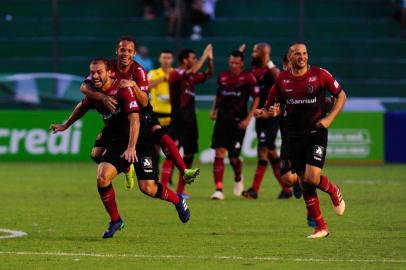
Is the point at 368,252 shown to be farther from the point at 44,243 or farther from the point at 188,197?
the point at 188,197

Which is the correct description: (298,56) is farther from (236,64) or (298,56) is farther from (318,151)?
(236,64)

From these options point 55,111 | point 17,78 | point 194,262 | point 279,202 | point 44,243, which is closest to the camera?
point 194,262

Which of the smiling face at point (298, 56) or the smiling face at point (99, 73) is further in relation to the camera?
the smiling face at point (298, 56)

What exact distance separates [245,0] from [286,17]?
128 cm

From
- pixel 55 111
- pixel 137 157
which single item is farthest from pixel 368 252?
pixel 55 111

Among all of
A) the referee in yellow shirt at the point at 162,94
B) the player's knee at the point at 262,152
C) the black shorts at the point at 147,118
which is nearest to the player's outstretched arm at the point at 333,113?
the black shorts at the point at 147,118

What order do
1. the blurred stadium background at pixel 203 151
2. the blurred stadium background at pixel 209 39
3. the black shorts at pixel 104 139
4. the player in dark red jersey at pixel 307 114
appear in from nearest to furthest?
the blurred stadium background at pixel 203 151 → the player in dark red jersey at pixel 307 114 → the black shorts at pixel 104 139 → the blurred stadium background at pixel 209 39

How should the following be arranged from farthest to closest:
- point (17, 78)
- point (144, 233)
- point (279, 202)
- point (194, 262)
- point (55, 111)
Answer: point (17, 78), point (55, 111), point (279, 202), point (144, 233), point (194, 262)

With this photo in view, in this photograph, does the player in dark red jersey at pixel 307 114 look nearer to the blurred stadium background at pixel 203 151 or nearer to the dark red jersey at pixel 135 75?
the blurred stadium background at pixel 203 151

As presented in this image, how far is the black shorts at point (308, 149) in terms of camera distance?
1246cm

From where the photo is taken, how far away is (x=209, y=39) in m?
30.7

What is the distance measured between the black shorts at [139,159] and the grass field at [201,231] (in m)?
0.67

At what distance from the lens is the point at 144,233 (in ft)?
42.0

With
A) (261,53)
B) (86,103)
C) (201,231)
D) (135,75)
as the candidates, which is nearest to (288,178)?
(201,231)
